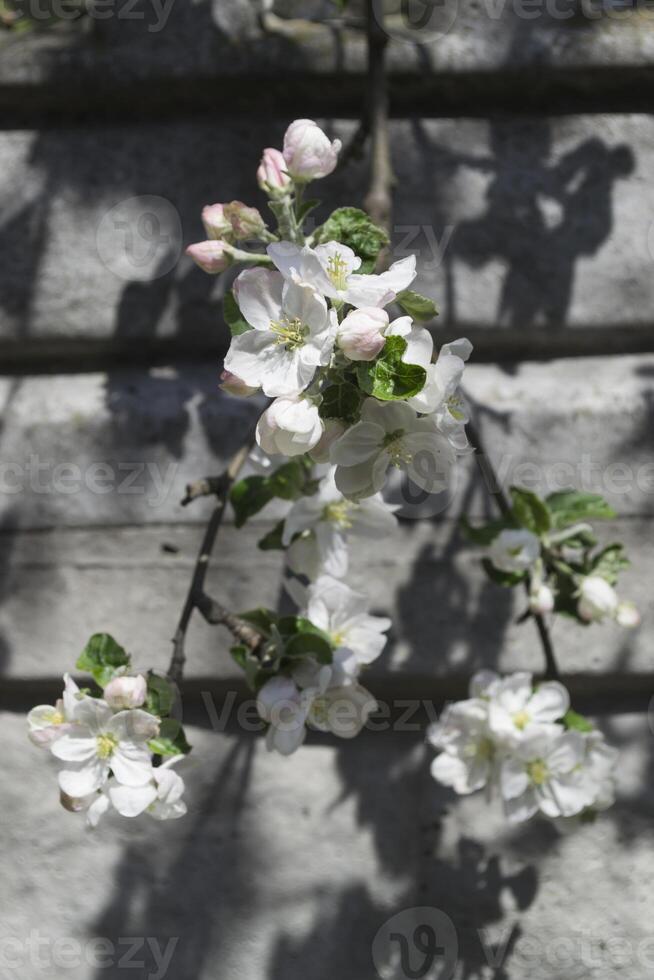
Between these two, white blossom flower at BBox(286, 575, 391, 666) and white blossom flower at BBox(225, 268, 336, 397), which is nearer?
white blossom flower at BBox(225, 268, 336, 397)

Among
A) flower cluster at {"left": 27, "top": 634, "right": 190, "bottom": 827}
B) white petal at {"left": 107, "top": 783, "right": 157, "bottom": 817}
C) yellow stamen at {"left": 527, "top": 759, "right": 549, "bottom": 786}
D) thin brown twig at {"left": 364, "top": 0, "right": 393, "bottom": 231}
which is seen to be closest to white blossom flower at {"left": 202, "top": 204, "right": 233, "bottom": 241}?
thin brown twig at {"left": 364, "top": 0, "right": 393, "bottom": 231}

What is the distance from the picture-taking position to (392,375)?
856 mm

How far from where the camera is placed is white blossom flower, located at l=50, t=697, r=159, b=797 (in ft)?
3.28

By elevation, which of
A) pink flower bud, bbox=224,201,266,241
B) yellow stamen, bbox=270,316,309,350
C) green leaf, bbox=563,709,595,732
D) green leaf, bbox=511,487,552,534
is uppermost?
pink flower bud, bbox=224,201,266,241

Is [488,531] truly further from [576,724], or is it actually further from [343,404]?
[343,404]

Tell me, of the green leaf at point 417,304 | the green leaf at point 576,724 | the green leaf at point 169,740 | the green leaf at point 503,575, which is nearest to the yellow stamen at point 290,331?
the green leaf at point 417,304

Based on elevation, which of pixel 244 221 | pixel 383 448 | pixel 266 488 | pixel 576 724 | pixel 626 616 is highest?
pixel 244 221

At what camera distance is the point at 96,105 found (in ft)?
5.07

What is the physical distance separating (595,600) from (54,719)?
0.64 meters

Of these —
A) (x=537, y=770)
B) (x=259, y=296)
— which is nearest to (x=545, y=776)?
(x=537, y=770)

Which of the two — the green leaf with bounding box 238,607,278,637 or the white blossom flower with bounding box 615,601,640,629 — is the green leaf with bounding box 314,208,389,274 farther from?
the white blossom flower with bounding box 615,601,640,629

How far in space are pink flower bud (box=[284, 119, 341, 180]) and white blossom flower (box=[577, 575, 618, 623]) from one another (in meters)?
0.59

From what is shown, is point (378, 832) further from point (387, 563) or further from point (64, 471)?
point (64, 471)

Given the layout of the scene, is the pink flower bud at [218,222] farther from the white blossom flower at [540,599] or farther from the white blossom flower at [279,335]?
the white blossom flower at [540,599]
